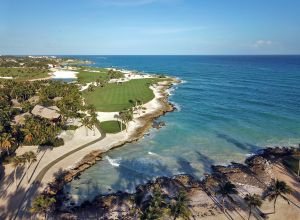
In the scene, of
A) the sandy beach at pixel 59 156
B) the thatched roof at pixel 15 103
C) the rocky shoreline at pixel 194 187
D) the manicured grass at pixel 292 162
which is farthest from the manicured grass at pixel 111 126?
the manicured grass at pixel 292 162

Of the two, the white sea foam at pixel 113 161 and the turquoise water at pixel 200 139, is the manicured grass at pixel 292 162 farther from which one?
the white sea foam at pixel 113 161

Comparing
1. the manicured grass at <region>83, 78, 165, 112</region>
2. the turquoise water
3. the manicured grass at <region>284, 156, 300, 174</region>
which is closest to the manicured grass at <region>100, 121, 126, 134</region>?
the turquoise water

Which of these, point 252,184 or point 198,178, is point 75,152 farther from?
point 252,184

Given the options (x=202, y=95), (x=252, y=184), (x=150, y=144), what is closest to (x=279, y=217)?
(x=252, y=184)

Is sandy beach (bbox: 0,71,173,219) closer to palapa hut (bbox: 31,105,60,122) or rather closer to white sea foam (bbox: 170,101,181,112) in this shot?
palapa hut (bbox: 31,105,60,122)

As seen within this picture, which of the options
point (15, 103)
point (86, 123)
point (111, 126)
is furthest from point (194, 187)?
point (15, 103)
